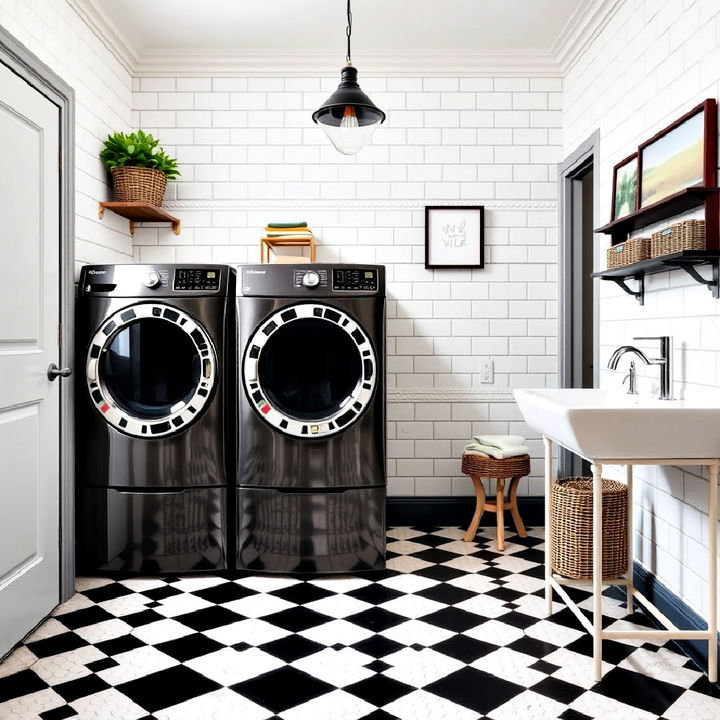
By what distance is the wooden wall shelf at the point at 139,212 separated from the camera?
346 cm

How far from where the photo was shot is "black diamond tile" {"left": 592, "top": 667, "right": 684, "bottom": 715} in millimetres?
2025

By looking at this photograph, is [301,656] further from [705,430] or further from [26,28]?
[26,28]

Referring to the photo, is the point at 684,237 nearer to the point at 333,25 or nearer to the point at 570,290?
the point at 570,290

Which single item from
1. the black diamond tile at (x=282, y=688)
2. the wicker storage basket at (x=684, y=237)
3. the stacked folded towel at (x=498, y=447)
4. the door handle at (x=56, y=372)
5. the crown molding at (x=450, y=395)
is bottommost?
the black diamond tile at (x=282, y=688)

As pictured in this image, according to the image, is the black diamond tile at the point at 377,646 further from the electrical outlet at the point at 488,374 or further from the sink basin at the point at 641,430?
the electrical outlet at the point at 488,374

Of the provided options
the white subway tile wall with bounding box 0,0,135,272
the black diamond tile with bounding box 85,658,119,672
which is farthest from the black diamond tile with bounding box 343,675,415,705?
the white subway tile wall with bounding box 0,0,135,272

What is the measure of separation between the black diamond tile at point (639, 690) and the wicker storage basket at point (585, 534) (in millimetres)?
481

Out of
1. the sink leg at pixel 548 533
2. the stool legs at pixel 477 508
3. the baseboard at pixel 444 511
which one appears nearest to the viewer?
the sink leg at pixel 548 533

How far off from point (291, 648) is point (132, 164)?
8.18 feet

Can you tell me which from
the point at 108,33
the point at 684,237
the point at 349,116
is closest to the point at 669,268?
the point at 684,237

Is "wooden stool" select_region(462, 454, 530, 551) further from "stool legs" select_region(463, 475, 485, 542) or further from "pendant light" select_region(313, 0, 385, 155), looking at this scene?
"pendant light" select_region(313, 0, 385, 155)

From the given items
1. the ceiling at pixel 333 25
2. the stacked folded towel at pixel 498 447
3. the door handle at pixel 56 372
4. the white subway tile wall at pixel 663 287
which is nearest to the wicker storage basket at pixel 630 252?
the white subway tile wall at pixel 663 287

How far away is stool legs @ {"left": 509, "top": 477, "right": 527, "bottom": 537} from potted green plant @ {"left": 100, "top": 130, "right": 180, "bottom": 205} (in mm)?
2425

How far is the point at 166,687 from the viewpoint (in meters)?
2.15
